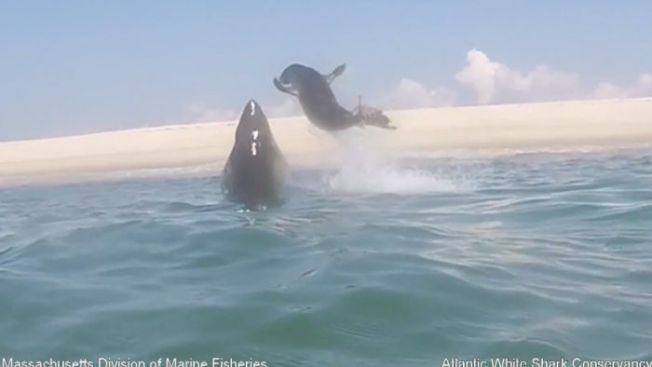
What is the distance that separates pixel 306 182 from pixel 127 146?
21.8 metres

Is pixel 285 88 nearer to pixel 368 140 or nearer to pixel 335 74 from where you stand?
pixel 335 74

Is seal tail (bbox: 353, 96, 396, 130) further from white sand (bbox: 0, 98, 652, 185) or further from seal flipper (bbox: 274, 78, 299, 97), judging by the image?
white sand (bbox: 0, 98, 652, 185)

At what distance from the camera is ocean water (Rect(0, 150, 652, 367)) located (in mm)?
4652

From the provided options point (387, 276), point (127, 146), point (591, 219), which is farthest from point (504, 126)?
point (387, 276)

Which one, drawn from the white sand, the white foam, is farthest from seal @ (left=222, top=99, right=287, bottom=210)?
the white sand

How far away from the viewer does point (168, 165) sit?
2202cm

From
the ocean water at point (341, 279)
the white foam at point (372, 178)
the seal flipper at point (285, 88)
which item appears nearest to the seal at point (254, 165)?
the ocean water at point (341, 279)

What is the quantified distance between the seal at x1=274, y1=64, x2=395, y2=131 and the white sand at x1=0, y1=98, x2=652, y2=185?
4478mm

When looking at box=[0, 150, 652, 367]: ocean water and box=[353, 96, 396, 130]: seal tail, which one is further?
box=[353, 96, 396, 130]: seal tail

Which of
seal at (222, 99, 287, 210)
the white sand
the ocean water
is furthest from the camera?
the white sand

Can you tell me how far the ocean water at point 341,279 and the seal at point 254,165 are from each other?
0.22 metres

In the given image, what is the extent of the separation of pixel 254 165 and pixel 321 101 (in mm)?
1083

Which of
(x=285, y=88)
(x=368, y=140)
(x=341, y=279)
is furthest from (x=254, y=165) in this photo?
(x=368, y=140)

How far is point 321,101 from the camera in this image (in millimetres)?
9391
